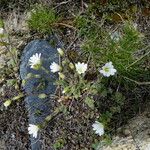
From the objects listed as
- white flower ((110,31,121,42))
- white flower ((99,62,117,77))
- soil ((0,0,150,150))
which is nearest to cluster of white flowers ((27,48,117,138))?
white flower ((99,62,117,77))

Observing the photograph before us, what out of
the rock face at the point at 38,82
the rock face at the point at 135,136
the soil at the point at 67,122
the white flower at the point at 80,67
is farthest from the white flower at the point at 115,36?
the rock face at the point at 135,136

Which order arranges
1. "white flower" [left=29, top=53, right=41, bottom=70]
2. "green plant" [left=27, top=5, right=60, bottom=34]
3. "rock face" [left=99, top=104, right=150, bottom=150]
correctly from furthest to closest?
"green plant" [left=27, top=5, right=60, bottom=34]
"white flower" [left=29, top=53, right=41, bottom=70]
"rock face" [left=99, top=104, right=150, bottom=150]

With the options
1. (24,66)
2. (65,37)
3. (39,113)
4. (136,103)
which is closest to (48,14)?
(65,37)

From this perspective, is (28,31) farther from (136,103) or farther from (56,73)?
(136,103)

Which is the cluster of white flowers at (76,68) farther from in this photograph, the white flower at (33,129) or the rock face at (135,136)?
the rock face at (135,136)

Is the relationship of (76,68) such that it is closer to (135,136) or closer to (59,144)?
(59,144)

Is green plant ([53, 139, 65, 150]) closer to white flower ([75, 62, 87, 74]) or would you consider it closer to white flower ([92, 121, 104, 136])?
white flower ([92, 121, 104, 136])

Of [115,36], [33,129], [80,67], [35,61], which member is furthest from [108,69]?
[33,129]
